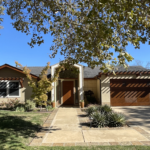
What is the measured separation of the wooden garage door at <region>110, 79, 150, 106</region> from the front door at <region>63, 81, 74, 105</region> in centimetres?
412

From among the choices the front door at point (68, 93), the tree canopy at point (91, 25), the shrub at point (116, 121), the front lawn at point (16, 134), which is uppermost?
the tree canopy at point (91, 25)

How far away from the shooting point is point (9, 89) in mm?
14625

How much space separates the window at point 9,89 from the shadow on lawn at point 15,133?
23.0 feet

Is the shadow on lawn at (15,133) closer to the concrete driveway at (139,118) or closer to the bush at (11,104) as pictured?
the concrete driveway at (139,118)

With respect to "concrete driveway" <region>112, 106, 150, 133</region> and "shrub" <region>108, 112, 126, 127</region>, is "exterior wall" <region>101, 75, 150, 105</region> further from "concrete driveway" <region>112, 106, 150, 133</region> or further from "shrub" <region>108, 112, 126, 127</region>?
"shrub" <region>108, 112, 126, 127</region>

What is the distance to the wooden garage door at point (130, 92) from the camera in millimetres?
14250

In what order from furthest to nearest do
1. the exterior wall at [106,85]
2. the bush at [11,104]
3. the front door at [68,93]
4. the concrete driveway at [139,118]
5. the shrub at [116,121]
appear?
1. the front door at [68,93]
2. the exterior wall at [106,85]
3. the bush at [11,104]
4. the concrete driveway at [139,118]
5. the shrub at [116,121]

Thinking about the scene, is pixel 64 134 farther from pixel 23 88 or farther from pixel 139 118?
pixel 23 88

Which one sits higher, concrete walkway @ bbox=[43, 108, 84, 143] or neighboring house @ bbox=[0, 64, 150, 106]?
neighboring house @ bbox=[0, 64, 150, 106]

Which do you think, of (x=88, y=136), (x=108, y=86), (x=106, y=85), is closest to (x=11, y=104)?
(x=106, y=85)

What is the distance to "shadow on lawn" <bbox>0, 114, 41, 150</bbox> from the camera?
16.4 feet

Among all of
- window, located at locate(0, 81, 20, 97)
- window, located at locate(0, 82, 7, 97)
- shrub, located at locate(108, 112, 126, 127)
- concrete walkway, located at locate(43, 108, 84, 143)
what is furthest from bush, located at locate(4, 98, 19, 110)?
shrub, located at locate(108, 112, 126, 127)

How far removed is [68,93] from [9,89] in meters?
5.67

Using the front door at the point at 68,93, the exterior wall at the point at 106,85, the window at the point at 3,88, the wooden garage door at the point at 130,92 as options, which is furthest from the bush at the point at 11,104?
the wooden garage door at the point at 130,92
